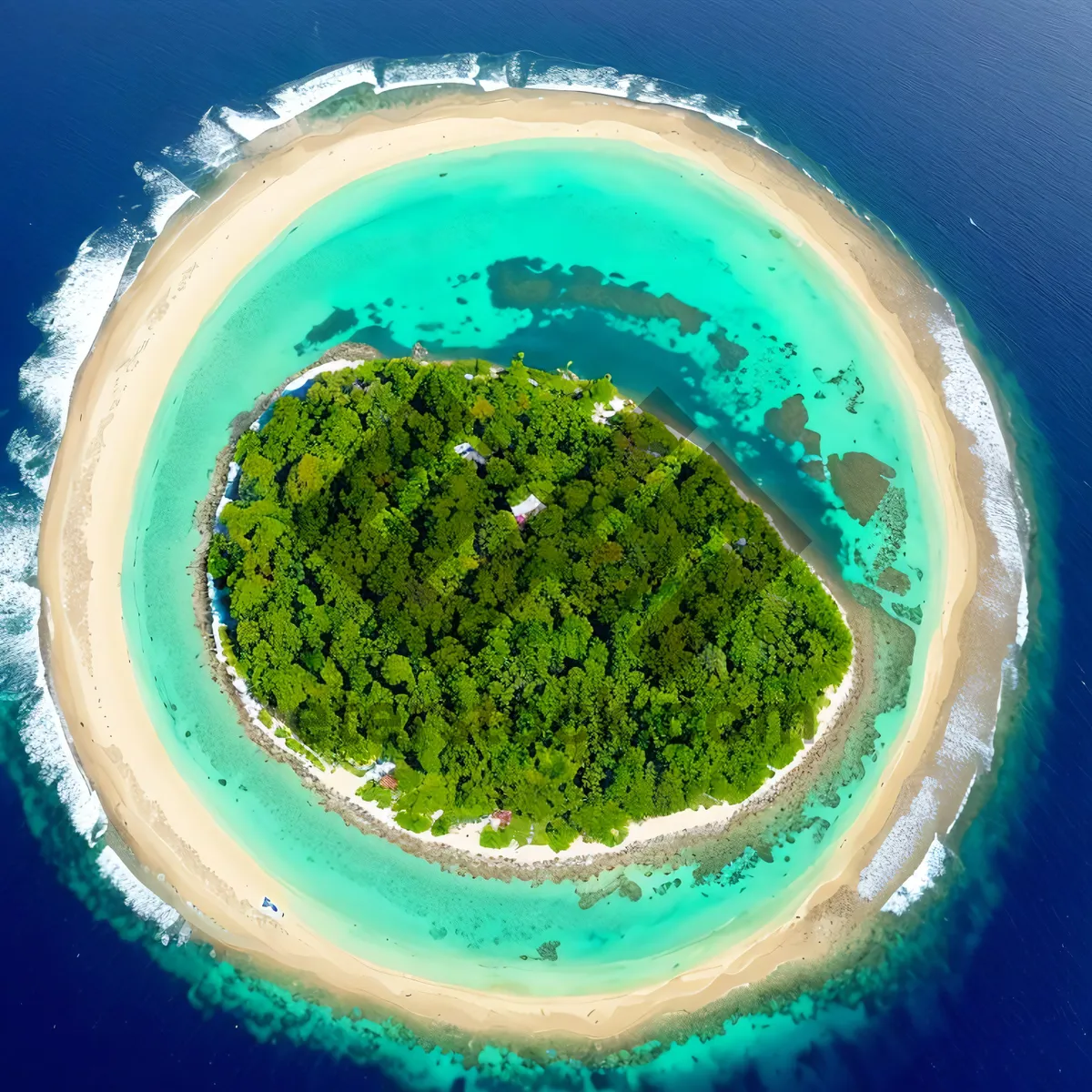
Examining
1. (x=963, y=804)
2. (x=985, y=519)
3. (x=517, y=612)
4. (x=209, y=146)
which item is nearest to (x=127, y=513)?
(x=517, y=612)

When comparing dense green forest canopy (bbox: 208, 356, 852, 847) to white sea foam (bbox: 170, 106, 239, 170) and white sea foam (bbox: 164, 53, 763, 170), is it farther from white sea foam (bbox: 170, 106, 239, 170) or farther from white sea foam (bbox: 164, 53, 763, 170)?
white sea foam (bbox: 164, 53, 763, 170)

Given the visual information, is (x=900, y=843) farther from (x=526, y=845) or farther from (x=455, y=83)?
(x=455, y=83)

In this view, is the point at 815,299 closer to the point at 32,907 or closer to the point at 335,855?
the point at 335,855

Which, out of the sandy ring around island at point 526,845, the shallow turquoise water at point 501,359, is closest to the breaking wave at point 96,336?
the shallow turquoise water at point 501,359

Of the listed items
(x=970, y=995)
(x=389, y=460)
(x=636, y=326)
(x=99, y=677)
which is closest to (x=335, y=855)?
(x=99, y=677)

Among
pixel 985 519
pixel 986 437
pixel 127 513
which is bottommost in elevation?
pixel 127 513

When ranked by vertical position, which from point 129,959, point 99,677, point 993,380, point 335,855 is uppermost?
point 993,380
